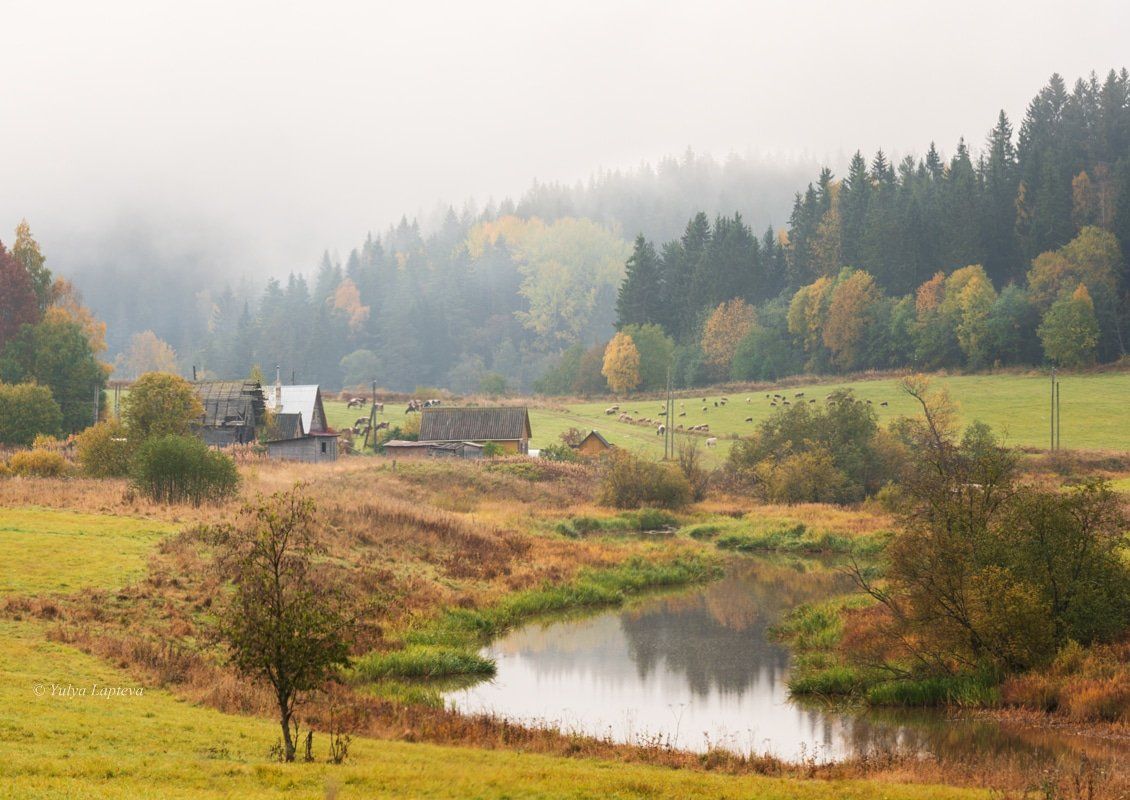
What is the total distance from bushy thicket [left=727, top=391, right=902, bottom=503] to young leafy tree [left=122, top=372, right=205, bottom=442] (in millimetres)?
32382

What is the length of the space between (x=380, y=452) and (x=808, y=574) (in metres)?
45.8

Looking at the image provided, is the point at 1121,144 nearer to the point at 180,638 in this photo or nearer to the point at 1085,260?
the point at 1085,260

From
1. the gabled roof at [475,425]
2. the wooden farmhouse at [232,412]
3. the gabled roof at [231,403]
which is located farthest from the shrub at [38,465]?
Result: the gabled roof at [475,425]

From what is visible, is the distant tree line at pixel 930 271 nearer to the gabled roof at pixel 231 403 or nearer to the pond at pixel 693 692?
the gabled roof at pixel 231 403

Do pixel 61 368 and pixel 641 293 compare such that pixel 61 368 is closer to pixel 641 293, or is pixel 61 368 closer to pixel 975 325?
pixel 975 325

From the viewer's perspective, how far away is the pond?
2122 centimetres

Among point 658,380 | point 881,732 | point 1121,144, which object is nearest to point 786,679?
point 881,732

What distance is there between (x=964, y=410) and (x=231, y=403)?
53927mm

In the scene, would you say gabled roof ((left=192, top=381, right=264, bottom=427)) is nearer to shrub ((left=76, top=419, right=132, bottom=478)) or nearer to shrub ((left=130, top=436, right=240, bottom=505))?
shrub ((left=76, top=419, right=132, bottom=478))

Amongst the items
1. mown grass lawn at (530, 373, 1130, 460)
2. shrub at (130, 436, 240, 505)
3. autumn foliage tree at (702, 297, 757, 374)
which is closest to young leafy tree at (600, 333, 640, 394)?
autumn foliage tree at (702, 297, 757, 374)

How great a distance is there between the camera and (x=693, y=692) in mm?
26094

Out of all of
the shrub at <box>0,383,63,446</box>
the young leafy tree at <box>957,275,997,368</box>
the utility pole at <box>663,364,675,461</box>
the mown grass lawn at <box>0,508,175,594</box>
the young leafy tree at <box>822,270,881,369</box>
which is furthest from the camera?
the young leafy tree at <box>822,270,881,369</box>

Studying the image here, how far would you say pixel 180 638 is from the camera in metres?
23.8

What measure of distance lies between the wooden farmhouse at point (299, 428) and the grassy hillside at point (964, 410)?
46.0 feet
